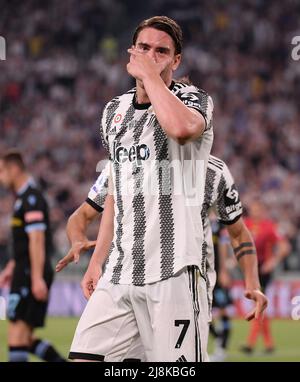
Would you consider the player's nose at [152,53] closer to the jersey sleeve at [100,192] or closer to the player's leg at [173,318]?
the jersey sleeve at [100,192]

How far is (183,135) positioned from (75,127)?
18.1 m

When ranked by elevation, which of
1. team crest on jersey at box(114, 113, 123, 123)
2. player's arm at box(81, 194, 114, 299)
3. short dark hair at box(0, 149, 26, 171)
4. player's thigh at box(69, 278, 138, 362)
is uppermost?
short dark hair at box(0, 149, 26, 171)

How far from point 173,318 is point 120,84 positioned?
63.2ft

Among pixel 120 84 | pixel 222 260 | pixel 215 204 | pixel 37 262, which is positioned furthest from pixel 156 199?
pixel 120 84

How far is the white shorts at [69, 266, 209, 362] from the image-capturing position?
14.3 ft

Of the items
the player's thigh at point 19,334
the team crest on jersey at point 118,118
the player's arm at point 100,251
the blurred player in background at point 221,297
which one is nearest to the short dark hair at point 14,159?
the player's thigh at point 19,334

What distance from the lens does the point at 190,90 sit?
15.0 feet

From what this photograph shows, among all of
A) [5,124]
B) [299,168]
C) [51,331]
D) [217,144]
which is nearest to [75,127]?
[5,124]

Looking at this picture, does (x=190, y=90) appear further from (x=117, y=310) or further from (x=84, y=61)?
(x=84, y=61)

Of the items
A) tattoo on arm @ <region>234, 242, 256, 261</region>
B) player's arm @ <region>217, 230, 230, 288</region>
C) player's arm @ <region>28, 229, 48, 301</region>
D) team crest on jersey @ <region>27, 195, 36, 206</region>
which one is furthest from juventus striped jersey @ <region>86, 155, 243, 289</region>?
player's arm @ <region>217, 230, 230, 288</region>

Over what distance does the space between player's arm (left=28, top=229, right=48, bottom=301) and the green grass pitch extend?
1796 millimetres

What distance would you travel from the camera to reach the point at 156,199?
14.6 ft

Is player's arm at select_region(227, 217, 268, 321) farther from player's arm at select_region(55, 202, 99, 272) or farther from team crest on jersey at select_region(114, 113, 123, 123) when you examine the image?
team crest on jersey at select_region(114, 113, 123, 123)

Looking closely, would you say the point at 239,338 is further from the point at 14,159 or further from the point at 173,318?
the point at 173,318
